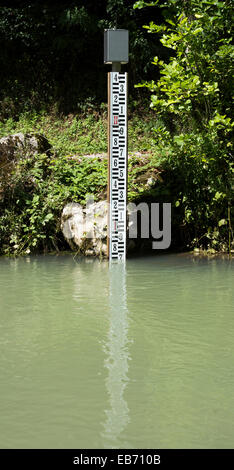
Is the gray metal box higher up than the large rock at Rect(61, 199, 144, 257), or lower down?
higher up

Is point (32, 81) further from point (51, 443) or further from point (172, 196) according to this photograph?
point (51, 443)

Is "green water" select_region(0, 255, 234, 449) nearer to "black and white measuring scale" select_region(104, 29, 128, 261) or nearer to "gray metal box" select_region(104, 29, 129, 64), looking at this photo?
"black and white measuring scale" select_region(104, 29, 128, 261)

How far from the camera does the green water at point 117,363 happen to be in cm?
281

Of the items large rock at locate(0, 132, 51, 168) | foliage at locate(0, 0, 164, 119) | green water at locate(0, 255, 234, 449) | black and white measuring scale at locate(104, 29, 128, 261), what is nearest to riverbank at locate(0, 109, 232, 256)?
large rock at locate(0, 132, 51, 168)

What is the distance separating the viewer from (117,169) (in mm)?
8695

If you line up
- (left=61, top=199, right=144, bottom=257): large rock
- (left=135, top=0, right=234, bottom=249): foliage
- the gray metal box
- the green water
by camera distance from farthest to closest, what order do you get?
(left=61, top=199, right=144, bottom=257): large rock → the gray metal box → (left=135, top=0, right=234, bottom=249): foliage → the green water

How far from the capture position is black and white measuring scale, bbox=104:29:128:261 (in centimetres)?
867

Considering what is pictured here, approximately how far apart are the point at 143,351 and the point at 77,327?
80 cm

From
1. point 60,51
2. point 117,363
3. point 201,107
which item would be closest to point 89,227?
point 201,107

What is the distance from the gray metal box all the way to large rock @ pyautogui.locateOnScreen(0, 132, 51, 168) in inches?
88.0

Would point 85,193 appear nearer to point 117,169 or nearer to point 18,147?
point 117,169

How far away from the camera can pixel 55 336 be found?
4.45m

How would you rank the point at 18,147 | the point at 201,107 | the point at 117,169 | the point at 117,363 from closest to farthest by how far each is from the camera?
the point at 117,363 → the point at 117,169 → the point at 201,107 → the point at 18,147

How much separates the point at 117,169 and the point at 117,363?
518cm
